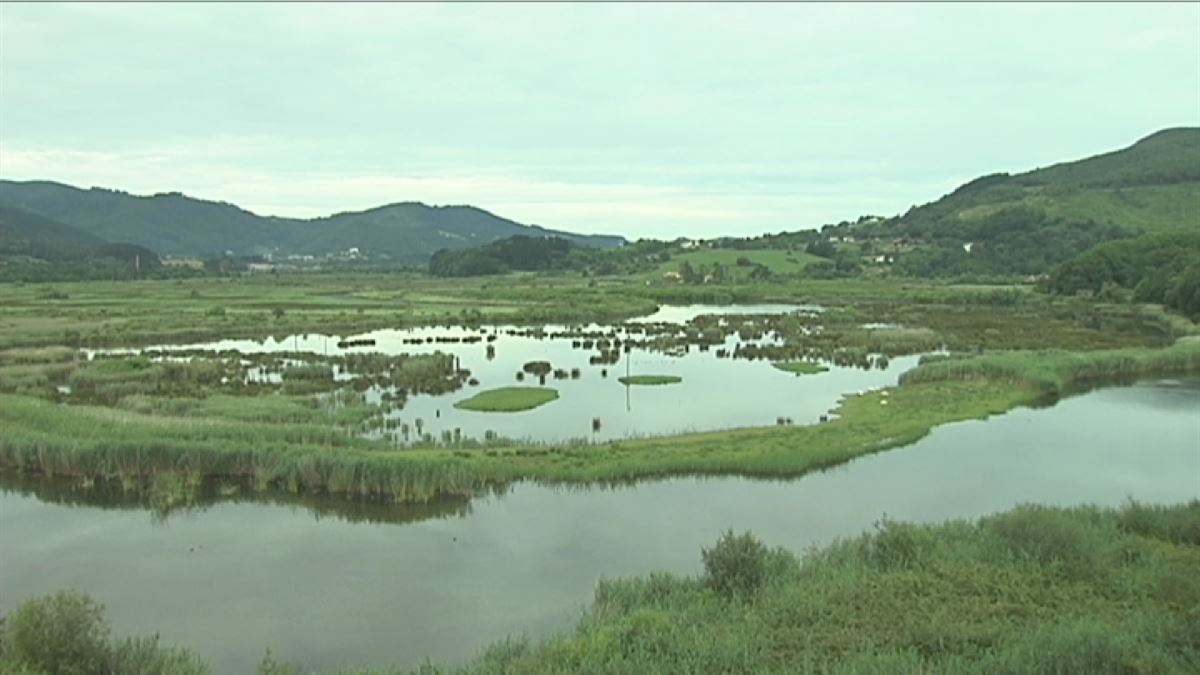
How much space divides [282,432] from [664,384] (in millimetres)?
20041

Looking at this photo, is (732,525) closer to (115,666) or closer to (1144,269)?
(115,666)

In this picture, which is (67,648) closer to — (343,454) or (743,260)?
(343,454)

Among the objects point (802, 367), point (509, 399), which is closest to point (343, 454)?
point (509, 399)

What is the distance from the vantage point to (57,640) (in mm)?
12453

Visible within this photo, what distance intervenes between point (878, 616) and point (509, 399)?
2652 centimetres

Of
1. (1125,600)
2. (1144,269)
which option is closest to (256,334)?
(1125,600)

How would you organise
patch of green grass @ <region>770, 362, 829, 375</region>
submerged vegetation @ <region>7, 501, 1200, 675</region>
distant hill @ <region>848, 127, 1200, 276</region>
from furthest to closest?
distant hill @ <region>848, 127, 1200, 276</region> < patch of green grass @ <region>770, 362, 829, 375</region> < submerged vegetation @ <region>7, 501, 1200, 675</region>

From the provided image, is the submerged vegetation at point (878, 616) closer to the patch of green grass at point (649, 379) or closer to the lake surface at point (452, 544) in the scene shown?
the lake surface at point (452, 544)

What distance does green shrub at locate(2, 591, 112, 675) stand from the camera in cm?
1241

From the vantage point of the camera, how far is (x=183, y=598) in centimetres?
1783

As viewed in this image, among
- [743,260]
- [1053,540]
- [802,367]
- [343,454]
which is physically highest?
[743,260]

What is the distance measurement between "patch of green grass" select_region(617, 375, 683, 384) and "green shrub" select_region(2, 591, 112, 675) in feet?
108

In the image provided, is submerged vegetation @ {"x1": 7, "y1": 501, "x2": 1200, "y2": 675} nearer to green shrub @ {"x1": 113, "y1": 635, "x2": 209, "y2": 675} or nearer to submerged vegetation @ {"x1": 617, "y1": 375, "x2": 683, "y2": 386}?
green shrub @ {"x1": 113, "y1": 635, "x2": 209, "y2": 675}

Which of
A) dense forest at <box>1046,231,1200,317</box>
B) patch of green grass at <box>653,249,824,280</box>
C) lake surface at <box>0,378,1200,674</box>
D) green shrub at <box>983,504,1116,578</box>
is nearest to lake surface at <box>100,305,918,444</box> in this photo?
lake surface at <box>0,378,1200,674</box>
